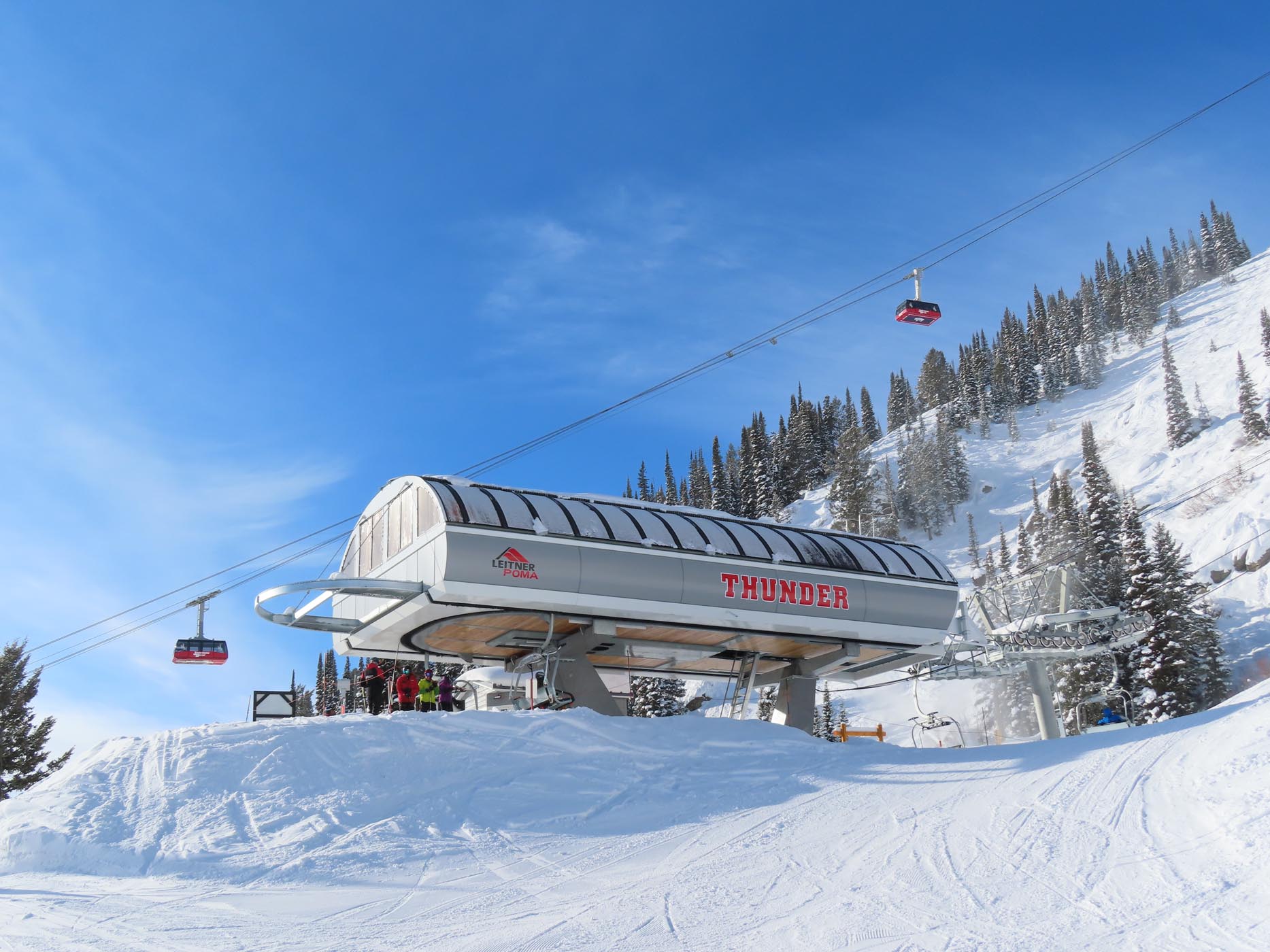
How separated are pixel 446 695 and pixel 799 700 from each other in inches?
411

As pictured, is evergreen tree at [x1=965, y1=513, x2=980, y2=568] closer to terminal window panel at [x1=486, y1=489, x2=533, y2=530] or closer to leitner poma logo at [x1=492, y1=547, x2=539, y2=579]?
terminal window panel at [x1=486, y1=489, x2=533, y2=530]

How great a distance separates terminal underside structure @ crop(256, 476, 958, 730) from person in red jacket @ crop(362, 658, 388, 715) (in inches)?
32.1

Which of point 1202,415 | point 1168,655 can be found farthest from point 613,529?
point 1202,415

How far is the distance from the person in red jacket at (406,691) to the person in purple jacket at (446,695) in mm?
629

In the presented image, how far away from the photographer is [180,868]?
1129 centimetres

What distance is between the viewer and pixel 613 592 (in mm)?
21812

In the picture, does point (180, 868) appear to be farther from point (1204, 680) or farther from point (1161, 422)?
point (1161, 422)

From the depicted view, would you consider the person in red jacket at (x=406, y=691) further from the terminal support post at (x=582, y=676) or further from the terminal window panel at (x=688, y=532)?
the terminal window panel at (x=688, y=532)

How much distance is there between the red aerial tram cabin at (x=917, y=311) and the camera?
20.8 metres

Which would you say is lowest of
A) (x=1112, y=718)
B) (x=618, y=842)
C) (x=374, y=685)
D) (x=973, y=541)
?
(x=618, y=842)

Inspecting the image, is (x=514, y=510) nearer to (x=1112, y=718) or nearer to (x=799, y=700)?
(x=799, y=700)

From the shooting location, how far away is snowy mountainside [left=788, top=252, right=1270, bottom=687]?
71.9 m

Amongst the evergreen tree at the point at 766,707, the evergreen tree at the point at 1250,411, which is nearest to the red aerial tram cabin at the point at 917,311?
the evergreen tree at the point at 766,707

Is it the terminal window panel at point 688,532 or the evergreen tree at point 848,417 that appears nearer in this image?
the terminal window panel at point 688,532
